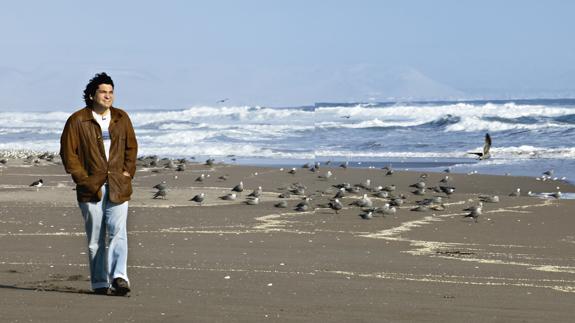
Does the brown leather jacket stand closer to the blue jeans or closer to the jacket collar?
the jacket collar

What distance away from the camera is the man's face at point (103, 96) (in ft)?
25.2

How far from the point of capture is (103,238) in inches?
316

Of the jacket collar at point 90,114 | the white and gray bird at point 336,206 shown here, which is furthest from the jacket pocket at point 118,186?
the white and gray bird at point 336,206

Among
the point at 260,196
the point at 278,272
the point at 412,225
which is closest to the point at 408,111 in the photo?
the point at 260,196

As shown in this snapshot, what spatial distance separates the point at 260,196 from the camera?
65.1 feet

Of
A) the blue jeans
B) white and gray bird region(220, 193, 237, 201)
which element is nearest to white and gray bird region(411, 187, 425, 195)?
white and gray bird region(220, 193, 237, 201)

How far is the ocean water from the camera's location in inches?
1336

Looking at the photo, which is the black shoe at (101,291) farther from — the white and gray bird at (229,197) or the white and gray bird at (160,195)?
the white and gray bird at (229,197)

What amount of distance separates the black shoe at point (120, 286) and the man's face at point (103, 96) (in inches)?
50.3

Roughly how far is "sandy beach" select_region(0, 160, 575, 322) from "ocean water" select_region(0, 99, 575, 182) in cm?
1158

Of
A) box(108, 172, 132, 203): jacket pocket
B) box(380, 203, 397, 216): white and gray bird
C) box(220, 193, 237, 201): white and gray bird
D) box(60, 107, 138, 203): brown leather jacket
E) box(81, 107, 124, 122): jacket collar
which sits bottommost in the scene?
box(380, 203, 397, 216): white and gray bird

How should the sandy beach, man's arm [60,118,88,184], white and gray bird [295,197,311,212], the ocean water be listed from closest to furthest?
the sandy beach < man's arm [60,118,88,184] < white and gray bird [295,197,311,212] < the ocean water

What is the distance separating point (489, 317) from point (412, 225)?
7840mm

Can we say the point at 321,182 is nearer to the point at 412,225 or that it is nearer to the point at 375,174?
the point at 375,174
